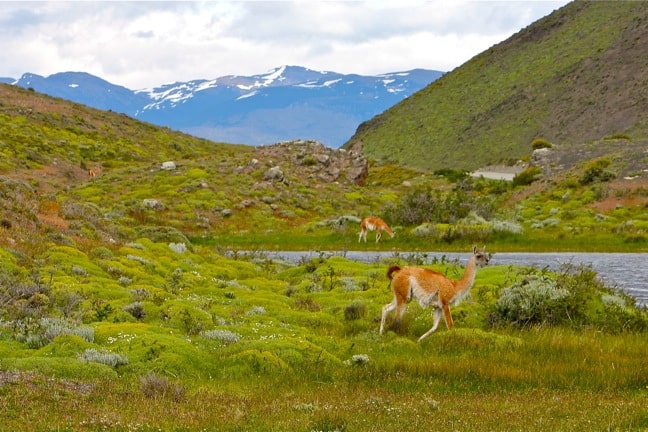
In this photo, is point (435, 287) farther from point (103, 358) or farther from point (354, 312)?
point (103, 358)

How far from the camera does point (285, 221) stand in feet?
156

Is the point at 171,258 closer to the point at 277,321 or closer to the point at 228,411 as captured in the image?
the point at 277,321

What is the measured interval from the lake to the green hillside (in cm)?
6051

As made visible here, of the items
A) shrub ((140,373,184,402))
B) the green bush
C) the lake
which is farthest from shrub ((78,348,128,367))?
the lake

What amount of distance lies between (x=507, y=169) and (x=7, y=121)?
2620 inches

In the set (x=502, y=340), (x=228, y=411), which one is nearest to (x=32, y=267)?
(x=228, y=411)

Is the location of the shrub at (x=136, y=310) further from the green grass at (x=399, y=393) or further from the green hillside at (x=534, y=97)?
the green hillside at (x=534, y=97)

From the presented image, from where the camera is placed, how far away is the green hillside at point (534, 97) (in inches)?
3981

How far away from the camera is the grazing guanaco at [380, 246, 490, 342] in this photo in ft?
45.5

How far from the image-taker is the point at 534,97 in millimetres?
114750

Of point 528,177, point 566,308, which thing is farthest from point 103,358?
point 528,177

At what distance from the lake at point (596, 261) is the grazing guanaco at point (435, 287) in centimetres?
846

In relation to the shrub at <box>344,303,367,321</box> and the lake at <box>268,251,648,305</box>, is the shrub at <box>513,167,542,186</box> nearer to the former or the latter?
the lake at <box>268,251,648,305</box>

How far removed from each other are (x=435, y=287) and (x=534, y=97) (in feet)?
358
